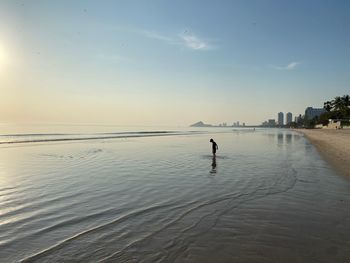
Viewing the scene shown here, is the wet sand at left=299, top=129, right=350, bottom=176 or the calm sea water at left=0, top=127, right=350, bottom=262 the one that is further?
the wet sand at left=299, top=129, right=350, bottom=176

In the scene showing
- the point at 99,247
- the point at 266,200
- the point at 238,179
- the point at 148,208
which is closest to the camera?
the point at 99,247

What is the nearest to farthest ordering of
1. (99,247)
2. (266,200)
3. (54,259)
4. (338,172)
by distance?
(54,259)
(99,247)
(266,200)
(338,172)

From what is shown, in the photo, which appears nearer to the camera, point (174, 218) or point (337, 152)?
point (174, 218)

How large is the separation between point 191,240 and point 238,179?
8957 millimetres

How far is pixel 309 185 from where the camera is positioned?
14.2 metres

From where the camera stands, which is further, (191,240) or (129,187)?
(129,187)

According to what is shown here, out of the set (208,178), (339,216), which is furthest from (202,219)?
(208,178)

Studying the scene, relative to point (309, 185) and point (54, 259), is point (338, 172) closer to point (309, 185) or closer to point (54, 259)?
point (309, 185)

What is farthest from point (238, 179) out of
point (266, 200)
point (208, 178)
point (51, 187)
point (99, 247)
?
point (99, 247)

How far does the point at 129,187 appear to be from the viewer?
1358 cm

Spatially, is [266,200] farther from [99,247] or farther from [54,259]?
[54,259]

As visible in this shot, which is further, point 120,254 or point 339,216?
point 339,216

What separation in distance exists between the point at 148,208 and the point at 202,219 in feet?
6.61

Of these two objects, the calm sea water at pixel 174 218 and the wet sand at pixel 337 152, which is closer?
the calm sea water at pixel 174 218
